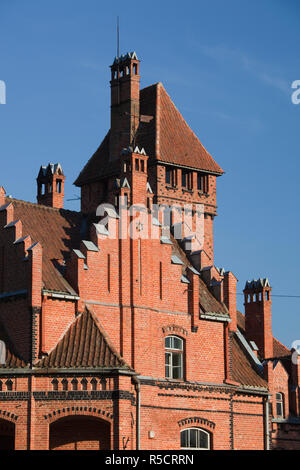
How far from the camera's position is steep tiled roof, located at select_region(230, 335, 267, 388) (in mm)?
49219

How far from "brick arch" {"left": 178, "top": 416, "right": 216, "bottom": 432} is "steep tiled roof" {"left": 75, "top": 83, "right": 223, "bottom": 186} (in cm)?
1672

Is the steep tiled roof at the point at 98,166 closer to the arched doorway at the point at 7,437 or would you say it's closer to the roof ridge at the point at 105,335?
the roof ridge at the point at 105,335

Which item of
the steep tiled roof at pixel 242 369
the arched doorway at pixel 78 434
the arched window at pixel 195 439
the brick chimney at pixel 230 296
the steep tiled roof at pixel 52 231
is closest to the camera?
the arched doorway at pixel 78 434

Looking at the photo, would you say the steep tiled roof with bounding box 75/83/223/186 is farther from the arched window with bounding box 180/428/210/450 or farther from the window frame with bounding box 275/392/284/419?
the arched window with bounding box 180/428/210/450

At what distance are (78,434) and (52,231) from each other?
384 inches

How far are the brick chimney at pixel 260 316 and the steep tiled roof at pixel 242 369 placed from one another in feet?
14.4

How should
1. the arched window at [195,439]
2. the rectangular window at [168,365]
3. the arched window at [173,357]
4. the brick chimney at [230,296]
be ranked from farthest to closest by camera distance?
1. the brick chimney at [230,296]
2. the arched window at [173,357]
3. the rectangular window at [168,365]
4. the arched window at [195,439]

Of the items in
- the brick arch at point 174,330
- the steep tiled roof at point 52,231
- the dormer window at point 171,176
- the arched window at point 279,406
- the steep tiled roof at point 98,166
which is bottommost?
the arched window at point 279,406

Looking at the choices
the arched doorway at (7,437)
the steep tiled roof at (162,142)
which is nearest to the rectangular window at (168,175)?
the steep tiled roof at (162,142)

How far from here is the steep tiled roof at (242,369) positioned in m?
49.2

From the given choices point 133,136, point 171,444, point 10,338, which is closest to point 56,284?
point 10,338

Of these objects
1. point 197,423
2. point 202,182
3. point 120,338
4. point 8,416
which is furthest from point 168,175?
point 8,416

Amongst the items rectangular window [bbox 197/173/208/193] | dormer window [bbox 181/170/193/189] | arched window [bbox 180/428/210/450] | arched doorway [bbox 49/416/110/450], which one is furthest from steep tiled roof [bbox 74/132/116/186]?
arched doorway [bbox 49/416/110/450]
